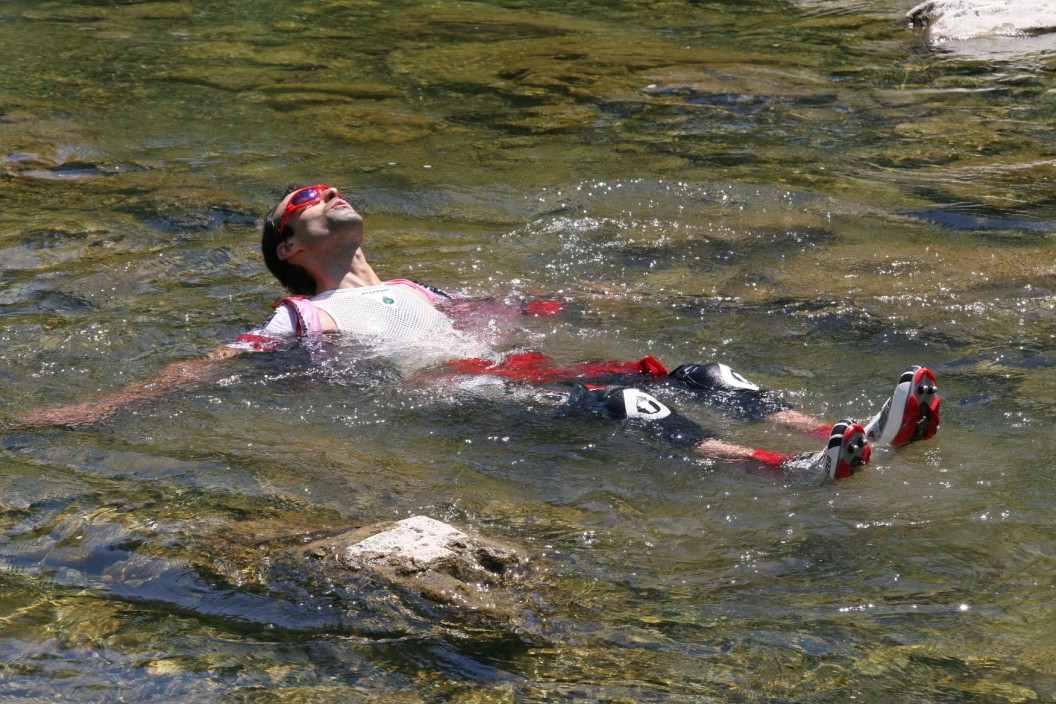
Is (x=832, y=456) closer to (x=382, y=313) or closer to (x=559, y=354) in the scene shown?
(x=559, y=354)

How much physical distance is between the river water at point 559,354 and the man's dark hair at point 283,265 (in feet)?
1.63

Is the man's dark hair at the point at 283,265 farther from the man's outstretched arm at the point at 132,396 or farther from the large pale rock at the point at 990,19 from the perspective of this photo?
the large pale rock at the point at 990,19

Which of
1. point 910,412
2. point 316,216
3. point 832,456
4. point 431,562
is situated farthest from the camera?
point 316,216

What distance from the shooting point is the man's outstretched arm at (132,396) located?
16.5ft

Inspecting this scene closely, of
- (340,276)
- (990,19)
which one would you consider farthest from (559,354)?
(990,19)

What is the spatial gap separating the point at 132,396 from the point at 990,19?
1031 cm

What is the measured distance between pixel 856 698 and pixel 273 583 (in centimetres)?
176

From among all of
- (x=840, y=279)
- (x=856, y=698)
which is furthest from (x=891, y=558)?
(x=840, y=279)

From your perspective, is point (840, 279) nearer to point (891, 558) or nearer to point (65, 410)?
point (891, 558)

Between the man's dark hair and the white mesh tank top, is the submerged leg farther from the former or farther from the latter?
the man's dark hair

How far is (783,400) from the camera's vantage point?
4945 millimetres

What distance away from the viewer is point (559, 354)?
594cm

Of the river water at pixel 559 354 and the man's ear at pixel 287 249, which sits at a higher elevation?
the man's ear at pixel 287 249

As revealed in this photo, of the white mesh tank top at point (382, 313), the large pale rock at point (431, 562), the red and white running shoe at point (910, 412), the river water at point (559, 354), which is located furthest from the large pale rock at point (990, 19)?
the large pale rock at point (431, 562)
